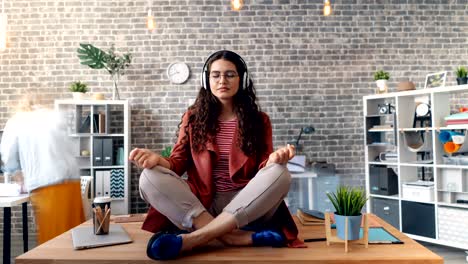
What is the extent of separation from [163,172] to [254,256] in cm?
58

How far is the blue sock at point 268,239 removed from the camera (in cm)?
162

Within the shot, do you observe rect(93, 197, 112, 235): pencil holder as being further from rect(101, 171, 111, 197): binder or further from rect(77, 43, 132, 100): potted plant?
rect(77, 43, 132, 100): potted plant

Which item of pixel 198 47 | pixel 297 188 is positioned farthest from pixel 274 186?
pixel 198 47

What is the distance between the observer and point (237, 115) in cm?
208

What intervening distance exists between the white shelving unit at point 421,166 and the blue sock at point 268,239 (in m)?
2.50

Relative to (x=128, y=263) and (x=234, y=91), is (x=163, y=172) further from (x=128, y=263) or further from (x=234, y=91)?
(x=234, y=91)

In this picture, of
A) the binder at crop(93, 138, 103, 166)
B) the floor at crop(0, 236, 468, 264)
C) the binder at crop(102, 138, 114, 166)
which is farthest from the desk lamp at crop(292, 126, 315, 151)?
the binder at crop(93, 138, 103, 166)

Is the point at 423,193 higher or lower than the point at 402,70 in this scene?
lower

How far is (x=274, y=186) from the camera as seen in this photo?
163 cm

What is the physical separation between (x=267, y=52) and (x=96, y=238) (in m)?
3.59

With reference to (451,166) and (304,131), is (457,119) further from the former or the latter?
(304,131)

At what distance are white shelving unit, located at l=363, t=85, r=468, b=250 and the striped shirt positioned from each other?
2439 mm

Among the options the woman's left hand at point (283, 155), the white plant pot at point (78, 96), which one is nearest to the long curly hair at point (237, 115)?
the woman's left hand at point (283, 155)

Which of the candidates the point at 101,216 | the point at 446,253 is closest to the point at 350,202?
the point at 101,216
